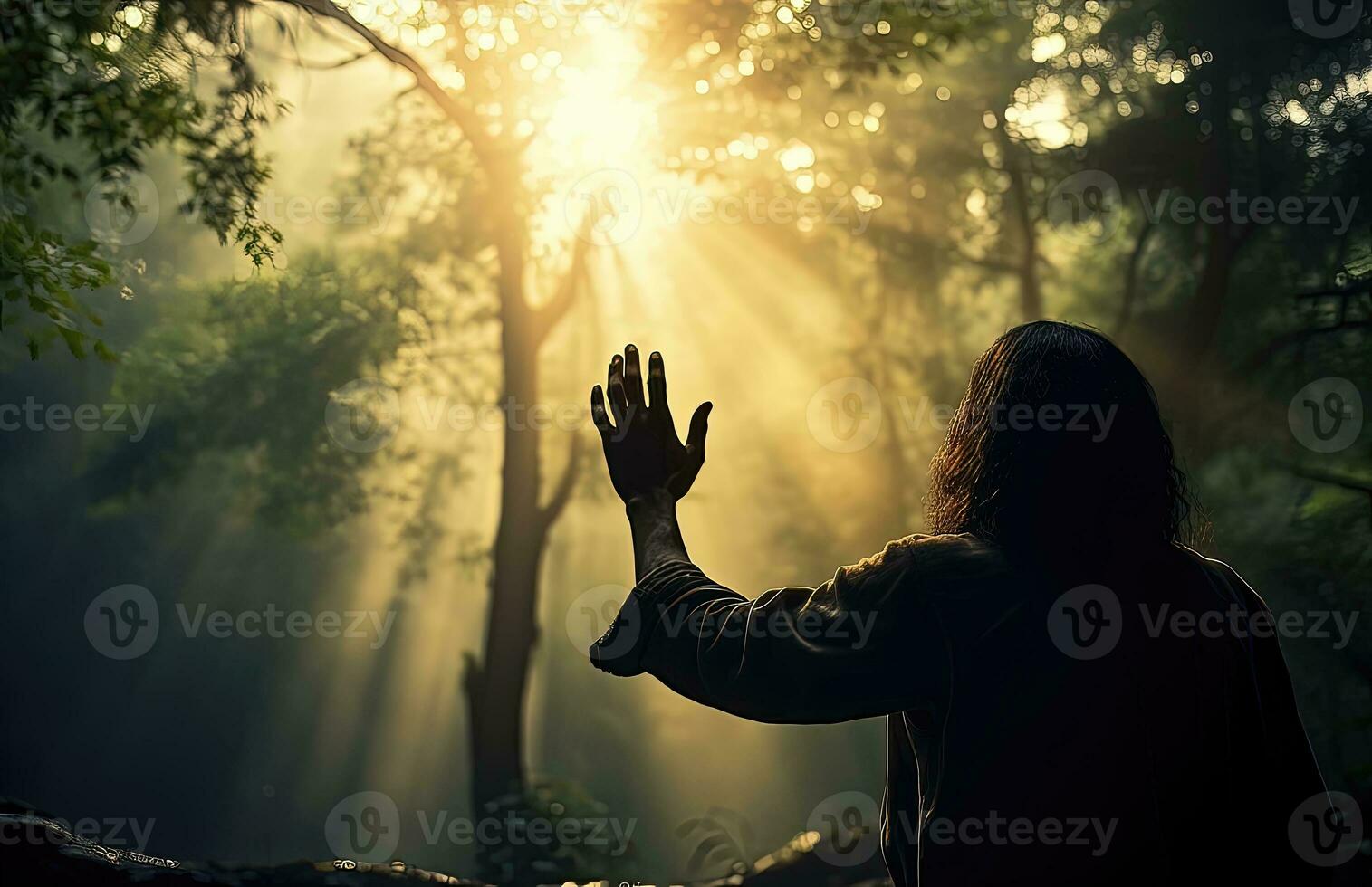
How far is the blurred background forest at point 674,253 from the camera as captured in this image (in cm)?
731

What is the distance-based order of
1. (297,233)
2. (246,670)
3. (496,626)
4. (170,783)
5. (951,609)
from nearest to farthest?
(951,609) < (496,626) < (297,233) < (170,783) < (246,670)

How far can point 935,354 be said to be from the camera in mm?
12898

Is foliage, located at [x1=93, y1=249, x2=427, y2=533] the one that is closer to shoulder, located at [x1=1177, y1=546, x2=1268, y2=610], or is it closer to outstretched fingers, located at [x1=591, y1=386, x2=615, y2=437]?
outstretched fingers, located at [x1=591, y1=386, x2=615, y2=437]

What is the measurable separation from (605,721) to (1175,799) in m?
26.1

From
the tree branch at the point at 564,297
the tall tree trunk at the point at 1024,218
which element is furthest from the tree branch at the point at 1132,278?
the tree branch at the point at 564,297

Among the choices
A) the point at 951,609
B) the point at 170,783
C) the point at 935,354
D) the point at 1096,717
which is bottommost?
the point at 170,783

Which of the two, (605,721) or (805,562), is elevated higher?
(805,562)

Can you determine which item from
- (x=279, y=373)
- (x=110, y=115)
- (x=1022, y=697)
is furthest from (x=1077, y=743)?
(x=279, y=373)

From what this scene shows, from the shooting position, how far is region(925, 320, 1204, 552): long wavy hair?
1484 millimetres

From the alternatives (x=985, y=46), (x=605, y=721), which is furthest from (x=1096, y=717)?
(x=605, y=721)

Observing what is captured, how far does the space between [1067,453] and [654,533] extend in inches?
26.7

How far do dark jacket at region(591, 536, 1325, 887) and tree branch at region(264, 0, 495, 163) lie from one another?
5.89m

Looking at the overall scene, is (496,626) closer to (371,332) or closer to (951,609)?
(371,332)

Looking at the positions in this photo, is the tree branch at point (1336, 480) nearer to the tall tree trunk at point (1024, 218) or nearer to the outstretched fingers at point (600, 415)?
the tall tree trunk at point (1024, 218)
